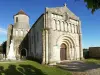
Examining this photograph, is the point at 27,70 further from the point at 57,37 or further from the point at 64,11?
the point at 64,11

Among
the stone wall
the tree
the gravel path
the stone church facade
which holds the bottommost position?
the gravel path

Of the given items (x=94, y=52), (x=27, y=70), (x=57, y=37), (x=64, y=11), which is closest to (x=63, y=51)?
(x=57, y=37)

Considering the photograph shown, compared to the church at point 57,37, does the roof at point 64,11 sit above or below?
above

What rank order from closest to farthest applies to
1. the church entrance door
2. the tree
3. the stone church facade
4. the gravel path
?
the tree < the gravel path < the church entrance door < the stone church facade

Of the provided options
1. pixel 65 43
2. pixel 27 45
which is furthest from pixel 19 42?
pixel 65 43

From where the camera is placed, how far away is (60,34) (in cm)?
2350

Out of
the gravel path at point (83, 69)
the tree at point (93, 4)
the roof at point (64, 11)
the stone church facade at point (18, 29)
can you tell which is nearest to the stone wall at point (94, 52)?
the roof at point (64, 11)

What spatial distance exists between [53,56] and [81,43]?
767cm

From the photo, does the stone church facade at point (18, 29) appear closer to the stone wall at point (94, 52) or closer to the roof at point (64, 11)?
the roof at point (64, 11)

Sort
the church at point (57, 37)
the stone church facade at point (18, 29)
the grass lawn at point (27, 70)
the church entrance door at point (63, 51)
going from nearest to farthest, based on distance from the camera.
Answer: the grass lawn at point (27, 70) → the church at point (57, 37) → the church entrance door at point (63, 51) → the stone church facade at point (18, 29)

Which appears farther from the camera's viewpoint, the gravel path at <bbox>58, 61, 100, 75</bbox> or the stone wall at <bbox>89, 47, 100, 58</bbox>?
the stone wall at <bbox>89, 47, 100, 58</bbox>

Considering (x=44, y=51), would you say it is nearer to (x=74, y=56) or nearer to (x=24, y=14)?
(x=74, y=56)

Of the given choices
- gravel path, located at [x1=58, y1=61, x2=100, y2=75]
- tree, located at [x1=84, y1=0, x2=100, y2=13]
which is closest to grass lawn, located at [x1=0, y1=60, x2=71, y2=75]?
gravel path, located at [x1=58, y1=61, x2=100, y2=75]

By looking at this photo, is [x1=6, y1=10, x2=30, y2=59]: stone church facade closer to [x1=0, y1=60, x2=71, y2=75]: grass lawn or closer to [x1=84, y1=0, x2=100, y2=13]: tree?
[x1=0, y1=60, x2=71, y2=75]: grass lawn
